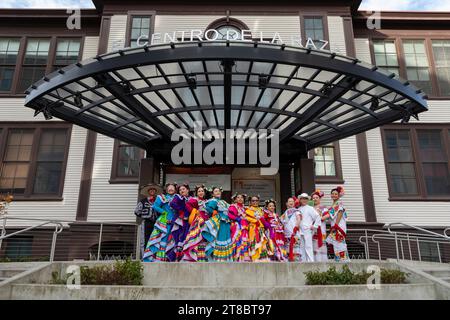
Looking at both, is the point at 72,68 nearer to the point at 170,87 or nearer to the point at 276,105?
the point at 170,87

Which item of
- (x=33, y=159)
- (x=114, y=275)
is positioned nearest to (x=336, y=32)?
(x=114, y=275)

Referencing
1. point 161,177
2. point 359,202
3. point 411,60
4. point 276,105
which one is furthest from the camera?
point 411,60

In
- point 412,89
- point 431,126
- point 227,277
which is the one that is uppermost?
point 431,126

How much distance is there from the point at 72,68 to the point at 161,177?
487cm

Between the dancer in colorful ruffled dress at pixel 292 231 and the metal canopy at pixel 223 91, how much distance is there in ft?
8.05

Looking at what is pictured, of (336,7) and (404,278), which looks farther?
(336,7)

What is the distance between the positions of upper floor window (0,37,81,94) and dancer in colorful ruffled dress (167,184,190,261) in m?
11.0

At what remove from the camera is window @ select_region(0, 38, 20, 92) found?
15709mm

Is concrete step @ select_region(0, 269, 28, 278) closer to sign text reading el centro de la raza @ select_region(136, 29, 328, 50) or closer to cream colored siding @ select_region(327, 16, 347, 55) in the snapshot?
sign text reading el centro de la raza @ select_region(136, 29, 328, 50)

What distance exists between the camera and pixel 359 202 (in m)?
13.7

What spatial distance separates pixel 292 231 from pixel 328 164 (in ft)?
22.0

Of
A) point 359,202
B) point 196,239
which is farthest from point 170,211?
point 359,202

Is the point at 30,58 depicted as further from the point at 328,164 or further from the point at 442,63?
the point at 442,63

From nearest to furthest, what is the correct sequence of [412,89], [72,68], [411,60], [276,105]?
1. [72,68]
2. [412,89]
3. [276,105]
4. [411,60]
